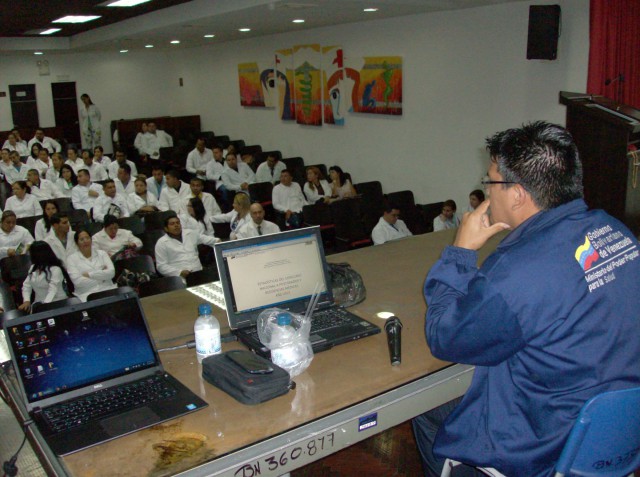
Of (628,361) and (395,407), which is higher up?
(628,361)

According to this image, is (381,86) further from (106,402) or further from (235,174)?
(106,402)

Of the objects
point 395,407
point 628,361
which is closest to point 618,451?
point 628,361

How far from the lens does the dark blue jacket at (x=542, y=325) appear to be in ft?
4.86

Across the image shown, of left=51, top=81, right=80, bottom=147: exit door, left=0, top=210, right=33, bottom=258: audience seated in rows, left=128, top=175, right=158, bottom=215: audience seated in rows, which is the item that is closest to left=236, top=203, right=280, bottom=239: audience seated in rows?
left=0, top=210, right=33, bottom=258: audience seated in rows

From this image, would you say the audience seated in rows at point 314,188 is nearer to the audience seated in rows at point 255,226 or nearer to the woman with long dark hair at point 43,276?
the audience seated in rows at point 255,226

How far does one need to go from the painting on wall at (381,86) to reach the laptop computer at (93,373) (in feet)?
22.8

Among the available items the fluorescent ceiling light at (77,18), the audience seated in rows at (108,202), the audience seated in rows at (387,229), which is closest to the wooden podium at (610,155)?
the audience seated in rows at (387,229)

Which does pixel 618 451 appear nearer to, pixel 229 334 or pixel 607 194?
pixel 229 334

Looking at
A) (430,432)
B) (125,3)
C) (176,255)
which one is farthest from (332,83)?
(430,432)

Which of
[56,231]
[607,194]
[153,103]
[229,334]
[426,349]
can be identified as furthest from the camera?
[153,103]

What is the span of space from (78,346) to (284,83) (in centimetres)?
938

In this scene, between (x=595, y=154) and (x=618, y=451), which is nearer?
(x=618, y=451)

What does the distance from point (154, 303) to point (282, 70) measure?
8750 millimetres

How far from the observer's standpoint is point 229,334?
2.23 m
